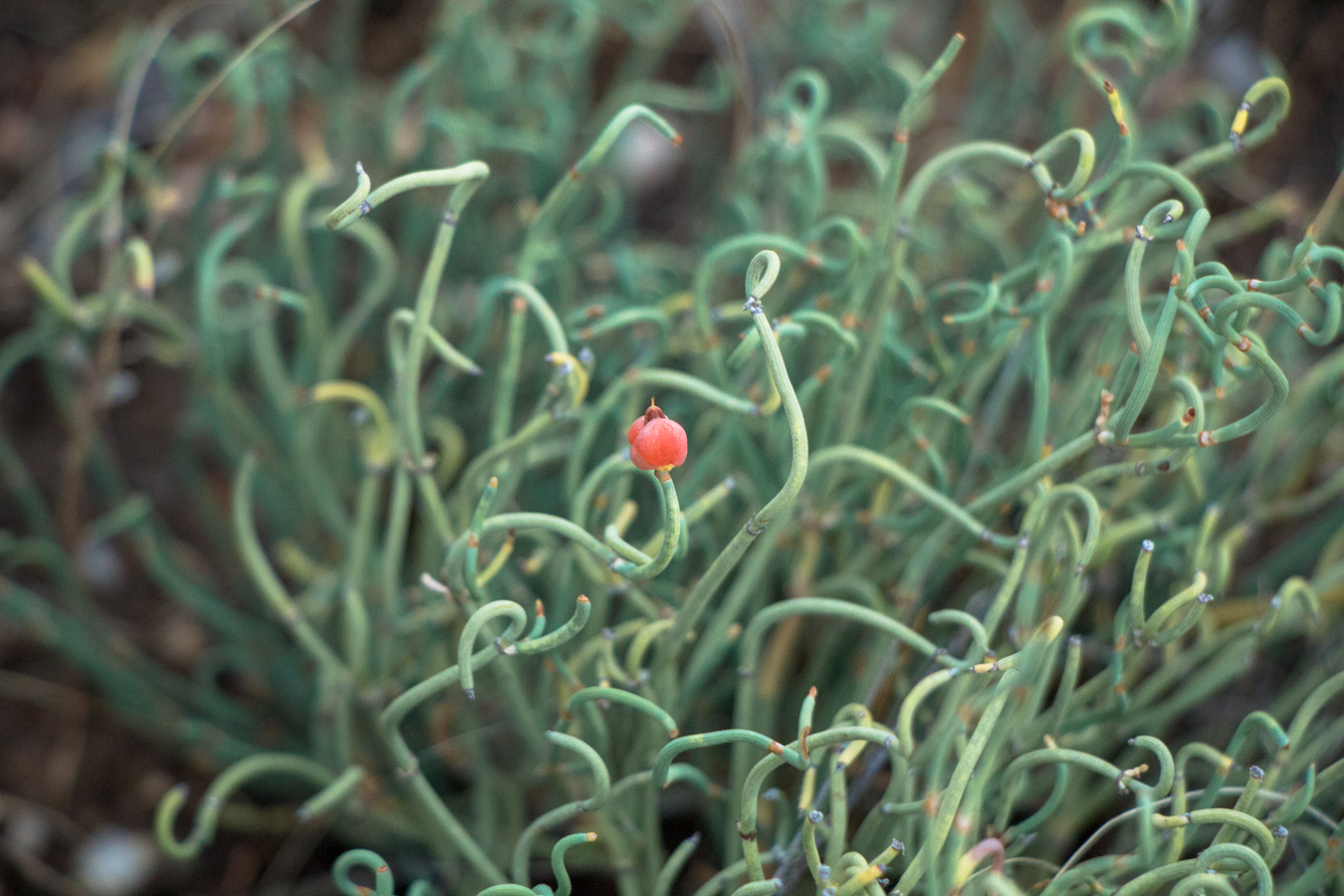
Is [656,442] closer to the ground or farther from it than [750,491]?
farther from it

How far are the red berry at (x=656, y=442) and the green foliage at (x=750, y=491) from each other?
0.4 inches

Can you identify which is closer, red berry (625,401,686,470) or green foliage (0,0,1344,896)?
red berry (625,401,686,470)

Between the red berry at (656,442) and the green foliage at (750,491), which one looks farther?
the green foliage at (750,491)

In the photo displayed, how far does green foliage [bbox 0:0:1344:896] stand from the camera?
1.61 ft

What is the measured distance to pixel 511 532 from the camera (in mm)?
519

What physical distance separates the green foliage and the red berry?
0.01 metres

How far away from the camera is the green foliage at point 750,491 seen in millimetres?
492

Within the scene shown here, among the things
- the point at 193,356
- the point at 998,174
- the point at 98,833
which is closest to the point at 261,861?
the point at 98,833

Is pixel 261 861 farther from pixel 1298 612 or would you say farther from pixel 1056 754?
pixel 1298 612

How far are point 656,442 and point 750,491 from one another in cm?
30

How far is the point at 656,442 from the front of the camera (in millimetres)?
387

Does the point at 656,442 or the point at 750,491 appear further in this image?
the point at 750,491

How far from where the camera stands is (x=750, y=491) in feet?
2.23

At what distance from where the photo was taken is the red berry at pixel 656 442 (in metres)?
0.39
